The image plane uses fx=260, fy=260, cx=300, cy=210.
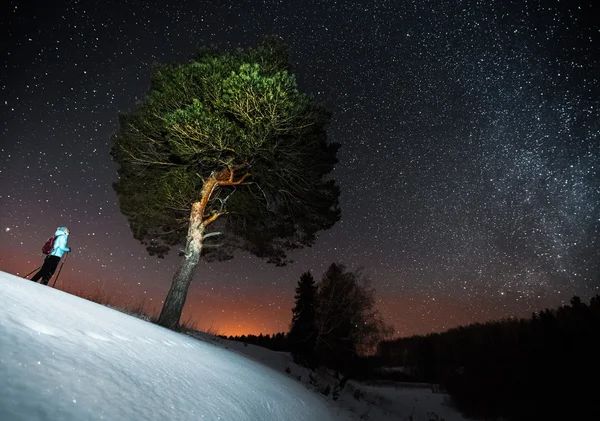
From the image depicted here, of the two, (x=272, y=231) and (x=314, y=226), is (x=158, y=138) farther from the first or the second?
(x=314, y=226)

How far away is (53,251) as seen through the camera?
670cm

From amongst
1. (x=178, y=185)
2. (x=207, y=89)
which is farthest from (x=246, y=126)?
(x=178, y=185)

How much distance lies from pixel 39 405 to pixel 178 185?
8212mm

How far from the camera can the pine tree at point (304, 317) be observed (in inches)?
1066

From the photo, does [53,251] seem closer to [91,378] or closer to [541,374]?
[91,378]

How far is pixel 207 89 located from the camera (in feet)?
23.5

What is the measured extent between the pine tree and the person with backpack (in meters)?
23.2

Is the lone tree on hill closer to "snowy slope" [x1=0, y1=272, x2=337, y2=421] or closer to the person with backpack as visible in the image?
the person with backpack

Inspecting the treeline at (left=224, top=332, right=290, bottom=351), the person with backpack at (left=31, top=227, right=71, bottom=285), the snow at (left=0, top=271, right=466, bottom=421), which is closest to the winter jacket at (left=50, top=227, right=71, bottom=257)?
the person with backpack at (left=31, top=227, right=71, bottom=285)

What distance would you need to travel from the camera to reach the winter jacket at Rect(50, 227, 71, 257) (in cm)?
673

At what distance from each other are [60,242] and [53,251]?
257mm

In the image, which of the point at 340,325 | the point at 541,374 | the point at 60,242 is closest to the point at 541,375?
the point at 541,374

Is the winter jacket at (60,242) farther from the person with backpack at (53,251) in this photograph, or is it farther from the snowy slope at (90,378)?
the snowy slope at (90,378)

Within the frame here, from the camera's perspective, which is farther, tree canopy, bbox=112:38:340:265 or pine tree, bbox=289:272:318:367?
pine tree, bbox=289:272:318:367
